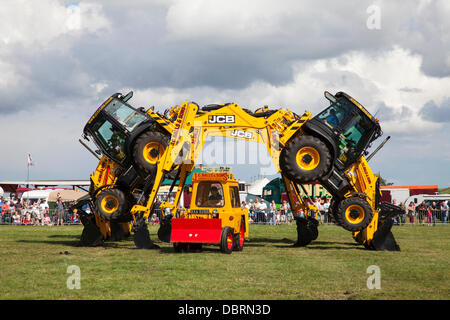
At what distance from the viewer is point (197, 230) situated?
574 inches

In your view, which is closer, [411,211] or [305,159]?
[305,159]

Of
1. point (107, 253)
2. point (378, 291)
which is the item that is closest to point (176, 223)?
point (107, 253)

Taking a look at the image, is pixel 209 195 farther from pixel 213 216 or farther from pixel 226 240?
pixel 226 240

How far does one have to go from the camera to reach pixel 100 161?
718 inches

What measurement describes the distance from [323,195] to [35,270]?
34651mm

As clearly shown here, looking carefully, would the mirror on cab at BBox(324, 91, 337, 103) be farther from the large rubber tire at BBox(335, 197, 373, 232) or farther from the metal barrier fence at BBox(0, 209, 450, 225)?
the metal barrier fence at BBox(0, 209, 450, 225)

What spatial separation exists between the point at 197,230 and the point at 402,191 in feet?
122

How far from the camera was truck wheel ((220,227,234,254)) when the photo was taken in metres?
14.5

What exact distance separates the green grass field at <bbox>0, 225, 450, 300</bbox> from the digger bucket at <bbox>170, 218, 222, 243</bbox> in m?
0.44

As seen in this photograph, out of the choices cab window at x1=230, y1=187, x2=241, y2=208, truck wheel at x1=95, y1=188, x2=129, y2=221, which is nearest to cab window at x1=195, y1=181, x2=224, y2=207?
cab window at x1=230, y1=187, x2=241, y2=208

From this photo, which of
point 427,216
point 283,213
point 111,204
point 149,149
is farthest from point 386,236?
point 427,216

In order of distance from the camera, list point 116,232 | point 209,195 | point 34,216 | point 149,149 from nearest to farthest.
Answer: point 209,195 < point 149,149 < point 116,232 < point 34,216

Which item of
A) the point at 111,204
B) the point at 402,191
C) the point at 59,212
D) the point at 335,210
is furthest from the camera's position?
the point at 402,191
